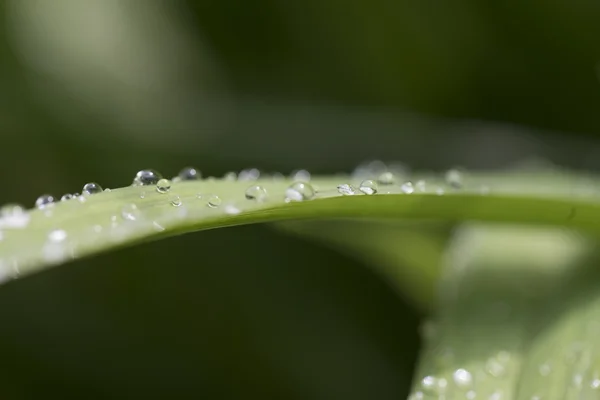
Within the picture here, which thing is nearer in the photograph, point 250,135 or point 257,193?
point 257,193

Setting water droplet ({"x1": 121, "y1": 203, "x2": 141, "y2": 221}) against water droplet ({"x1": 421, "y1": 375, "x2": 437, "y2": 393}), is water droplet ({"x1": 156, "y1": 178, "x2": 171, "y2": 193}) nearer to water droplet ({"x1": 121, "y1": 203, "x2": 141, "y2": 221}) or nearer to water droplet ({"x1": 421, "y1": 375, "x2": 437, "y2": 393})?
water droplet ({"x1": 121, "y1": 203, "x2": 141, "y2": 221})

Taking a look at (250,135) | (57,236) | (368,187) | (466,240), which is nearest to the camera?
(57,236)

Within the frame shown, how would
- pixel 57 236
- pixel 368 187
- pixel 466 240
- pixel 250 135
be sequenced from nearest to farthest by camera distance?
pixel 57 236 < pixel 368 187 < pixel 466 240 < pixel 250 135

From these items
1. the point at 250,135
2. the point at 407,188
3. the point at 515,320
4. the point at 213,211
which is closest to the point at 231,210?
the point at 213,211

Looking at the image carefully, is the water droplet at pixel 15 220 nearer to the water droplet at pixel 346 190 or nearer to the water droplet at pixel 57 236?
the water droplet at pixel 57 236

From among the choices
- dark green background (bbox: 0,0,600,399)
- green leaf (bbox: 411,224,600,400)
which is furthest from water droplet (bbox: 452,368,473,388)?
dark green background (bbox: 0,0,600,399)

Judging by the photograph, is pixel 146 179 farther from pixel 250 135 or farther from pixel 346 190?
pixel 250 135

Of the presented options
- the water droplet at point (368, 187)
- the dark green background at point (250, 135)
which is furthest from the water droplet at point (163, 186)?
the dark green background at point (250, 135)
